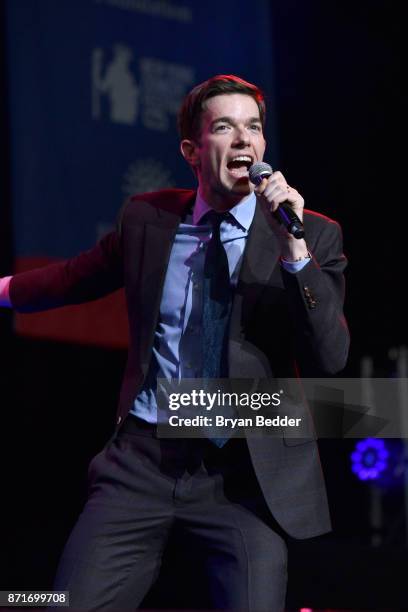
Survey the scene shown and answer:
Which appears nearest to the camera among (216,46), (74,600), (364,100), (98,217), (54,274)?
(74,600)

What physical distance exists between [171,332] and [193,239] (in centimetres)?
A: 26

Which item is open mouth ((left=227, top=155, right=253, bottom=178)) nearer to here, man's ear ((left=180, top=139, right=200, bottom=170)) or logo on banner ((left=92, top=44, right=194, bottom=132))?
man's ear ((left=180, top=139, right=200, bottom=170))

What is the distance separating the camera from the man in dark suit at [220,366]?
212 cm

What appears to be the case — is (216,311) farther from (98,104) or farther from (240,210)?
(98,104)

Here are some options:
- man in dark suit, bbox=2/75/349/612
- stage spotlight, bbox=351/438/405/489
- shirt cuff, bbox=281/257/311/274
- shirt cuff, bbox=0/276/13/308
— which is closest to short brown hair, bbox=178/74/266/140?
man in dark suit, bbox=2/75/349/612

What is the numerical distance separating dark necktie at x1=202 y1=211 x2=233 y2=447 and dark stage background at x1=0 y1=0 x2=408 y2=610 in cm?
242

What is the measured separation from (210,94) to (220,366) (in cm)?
72

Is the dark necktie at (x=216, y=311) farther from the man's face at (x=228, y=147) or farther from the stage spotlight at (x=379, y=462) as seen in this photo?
the stage spotlight at (x=379, y=462)

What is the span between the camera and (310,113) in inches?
226

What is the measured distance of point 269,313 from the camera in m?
2.24

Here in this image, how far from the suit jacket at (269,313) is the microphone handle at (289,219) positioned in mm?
96

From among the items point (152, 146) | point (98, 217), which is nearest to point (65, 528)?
point (98, 217)

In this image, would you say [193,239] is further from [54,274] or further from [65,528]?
[65,528]

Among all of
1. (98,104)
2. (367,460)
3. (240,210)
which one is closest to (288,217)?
(240,210)
